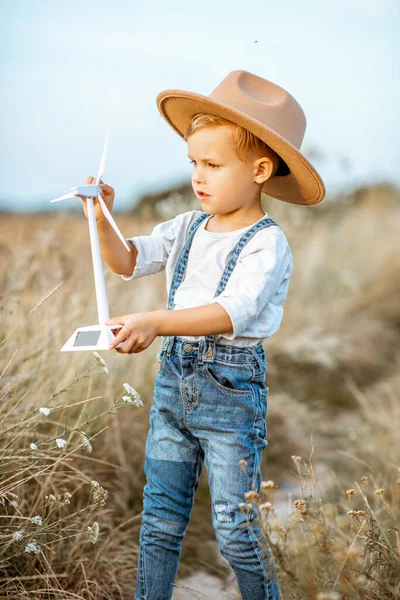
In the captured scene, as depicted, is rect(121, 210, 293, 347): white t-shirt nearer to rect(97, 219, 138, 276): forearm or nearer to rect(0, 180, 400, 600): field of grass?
rect(97, 219, 138, 276): forearm

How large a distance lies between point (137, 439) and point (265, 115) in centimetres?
202

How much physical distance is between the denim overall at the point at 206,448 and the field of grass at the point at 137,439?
10 cm

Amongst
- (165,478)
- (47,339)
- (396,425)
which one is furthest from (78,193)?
(396,425)

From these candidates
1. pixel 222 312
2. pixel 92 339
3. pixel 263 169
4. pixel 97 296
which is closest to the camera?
pixel 92 339

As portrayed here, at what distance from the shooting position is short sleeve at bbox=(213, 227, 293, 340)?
7.38ft

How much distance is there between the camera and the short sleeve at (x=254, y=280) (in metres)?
2.25

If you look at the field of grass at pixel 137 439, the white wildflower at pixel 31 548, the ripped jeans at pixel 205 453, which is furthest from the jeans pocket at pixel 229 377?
the white wildflower at pixel 31 548

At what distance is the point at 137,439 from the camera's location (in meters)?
3.92

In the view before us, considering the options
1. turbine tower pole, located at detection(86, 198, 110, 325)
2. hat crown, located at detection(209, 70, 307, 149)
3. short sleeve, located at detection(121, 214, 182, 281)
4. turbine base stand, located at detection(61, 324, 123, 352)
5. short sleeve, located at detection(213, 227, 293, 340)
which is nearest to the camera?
turbine base stand, located at detection(61, 324, 123, 352)

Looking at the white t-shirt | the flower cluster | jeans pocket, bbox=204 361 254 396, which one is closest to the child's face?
the white t-shirt

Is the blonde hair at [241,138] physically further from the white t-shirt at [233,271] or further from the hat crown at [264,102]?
the white t-shirt at [233,271]

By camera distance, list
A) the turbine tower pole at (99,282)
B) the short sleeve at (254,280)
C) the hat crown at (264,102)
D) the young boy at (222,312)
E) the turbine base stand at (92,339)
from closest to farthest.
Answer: the turbine base stand at (92,339) → the turbine tower pole at (99,282) → the short sleeve at (254,280) → the young boy at (222,312) → the hat crown at (264,102)

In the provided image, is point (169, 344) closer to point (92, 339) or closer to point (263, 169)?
point (92, 339)

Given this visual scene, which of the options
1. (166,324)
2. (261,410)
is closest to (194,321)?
(166,324)
